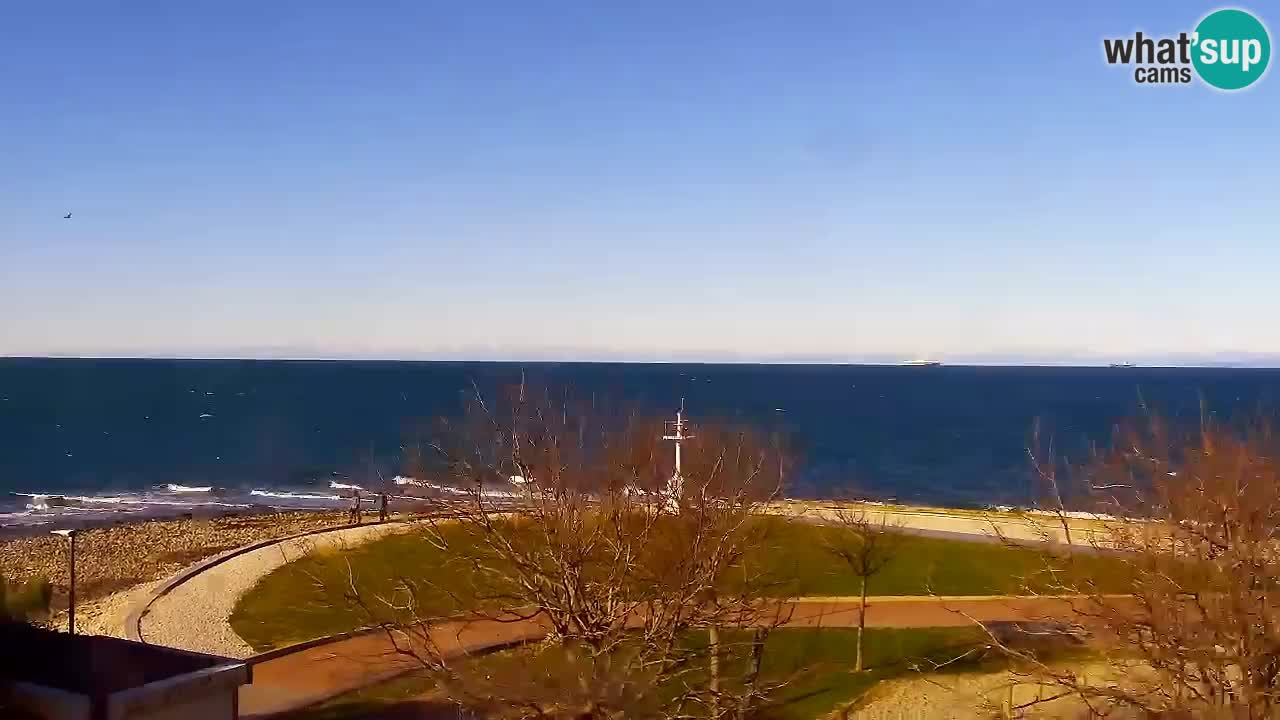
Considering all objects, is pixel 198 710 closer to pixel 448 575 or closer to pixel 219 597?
pixel 448 575

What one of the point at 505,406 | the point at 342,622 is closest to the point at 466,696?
the point at 505,406

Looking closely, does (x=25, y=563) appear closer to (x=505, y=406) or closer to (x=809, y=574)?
(x=809, y=574)

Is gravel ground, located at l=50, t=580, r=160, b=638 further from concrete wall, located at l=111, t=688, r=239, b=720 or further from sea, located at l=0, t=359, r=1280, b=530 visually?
concrete wall, located at l=111, t=688, r=239, b=720

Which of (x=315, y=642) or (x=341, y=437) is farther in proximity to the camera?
(x=341, y=437)

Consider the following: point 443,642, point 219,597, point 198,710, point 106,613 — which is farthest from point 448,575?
point 198,710

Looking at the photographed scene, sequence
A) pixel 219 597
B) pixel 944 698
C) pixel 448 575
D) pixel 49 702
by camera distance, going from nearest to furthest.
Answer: pixel 49 702
pixel 944 698
pixel 219 597
pixel 448 575

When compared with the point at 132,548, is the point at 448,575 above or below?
above
